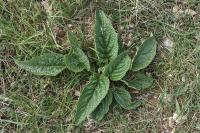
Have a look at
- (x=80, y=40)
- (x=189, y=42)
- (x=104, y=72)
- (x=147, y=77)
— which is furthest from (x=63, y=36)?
(x=189, y=42)

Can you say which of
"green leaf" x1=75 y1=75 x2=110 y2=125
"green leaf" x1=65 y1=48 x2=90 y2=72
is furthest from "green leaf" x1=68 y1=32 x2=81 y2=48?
"green leaf" x1=75 y1=75 x2=110 y2=125

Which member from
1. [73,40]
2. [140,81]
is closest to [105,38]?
[73,40]

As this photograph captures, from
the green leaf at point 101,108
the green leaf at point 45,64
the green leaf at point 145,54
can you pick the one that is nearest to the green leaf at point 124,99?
the green leaf at point 101,108

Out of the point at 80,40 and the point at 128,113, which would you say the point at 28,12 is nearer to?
the point at 80,40

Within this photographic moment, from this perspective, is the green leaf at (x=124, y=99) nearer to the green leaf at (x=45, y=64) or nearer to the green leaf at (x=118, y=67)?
the green leaf at (x=118, y=67)

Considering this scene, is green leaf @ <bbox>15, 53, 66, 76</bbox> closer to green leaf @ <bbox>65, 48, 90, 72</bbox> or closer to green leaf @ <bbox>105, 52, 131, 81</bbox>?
green leaf @ <bbox>65, 48, 90, 72</bbox>

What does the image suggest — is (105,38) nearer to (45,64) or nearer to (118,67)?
(118,67)
